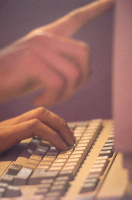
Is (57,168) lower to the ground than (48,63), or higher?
lower

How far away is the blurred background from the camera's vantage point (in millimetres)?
1136

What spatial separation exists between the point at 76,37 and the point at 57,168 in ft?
2.02

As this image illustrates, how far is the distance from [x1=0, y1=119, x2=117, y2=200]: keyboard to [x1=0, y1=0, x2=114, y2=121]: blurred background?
13.6 inches

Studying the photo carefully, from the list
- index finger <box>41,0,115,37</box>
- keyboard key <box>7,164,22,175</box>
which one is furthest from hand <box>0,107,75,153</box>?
index finger <box>41,0,115,37</box>

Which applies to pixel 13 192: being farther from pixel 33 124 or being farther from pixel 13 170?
pixel 33 124

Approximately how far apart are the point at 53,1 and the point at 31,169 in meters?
0.59

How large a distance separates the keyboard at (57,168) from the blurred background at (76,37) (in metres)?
0.34

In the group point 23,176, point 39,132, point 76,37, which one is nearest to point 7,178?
point 23,176

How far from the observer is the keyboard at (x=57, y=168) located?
68 cm

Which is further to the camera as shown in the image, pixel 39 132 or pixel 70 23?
pixel 39 132

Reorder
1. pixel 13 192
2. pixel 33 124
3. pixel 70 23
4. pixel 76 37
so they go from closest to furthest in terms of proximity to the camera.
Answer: pixel 13 192, pixel 70 23, pixel 33 124, pixel 76 37

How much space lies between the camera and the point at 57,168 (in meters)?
0.78

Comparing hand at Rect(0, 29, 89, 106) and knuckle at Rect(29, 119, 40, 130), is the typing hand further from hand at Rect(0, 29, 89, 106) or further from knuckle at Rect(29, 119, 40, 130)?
knuckle at Rect(29, 119, 40, 130)

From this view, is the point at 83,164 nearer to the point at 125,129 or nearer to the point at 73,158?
Answer: the point at 73,158
